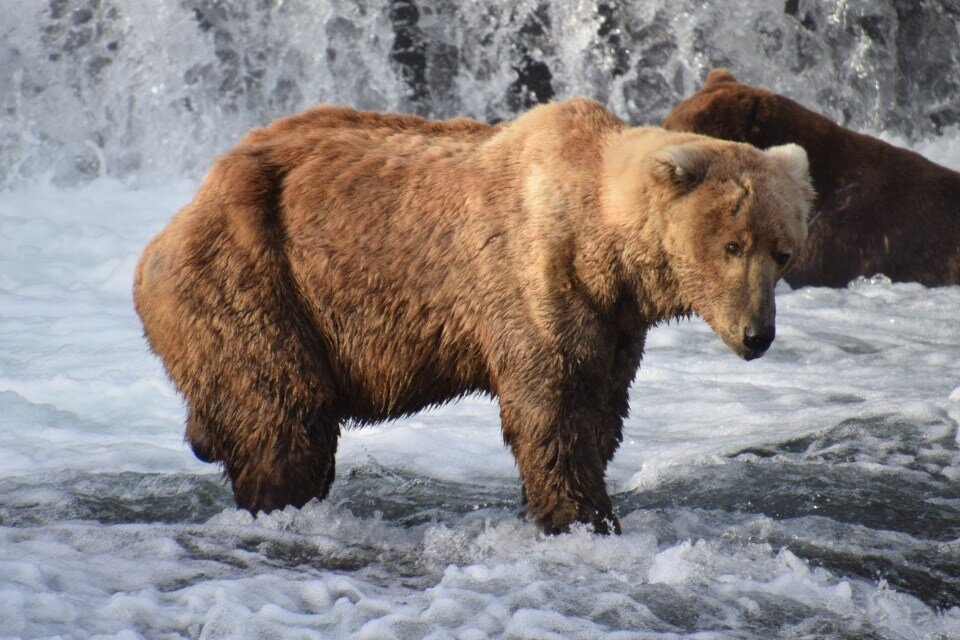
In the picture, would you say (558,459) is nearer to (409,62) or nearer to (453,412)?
(453,412)

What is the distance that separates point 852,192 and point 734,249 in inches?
217

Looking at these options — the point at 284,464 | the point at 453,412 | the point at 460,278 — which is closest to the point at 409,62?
the point at 453,412

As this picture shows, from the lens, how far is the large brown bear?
4496 mm

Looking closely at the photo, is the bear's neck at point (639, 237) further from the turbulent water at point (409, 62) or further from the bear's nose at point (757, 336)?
the turbulent water at point (409, 62)

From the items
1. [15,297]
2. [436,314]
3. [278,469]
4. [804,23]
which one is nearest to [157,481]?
[278,469]

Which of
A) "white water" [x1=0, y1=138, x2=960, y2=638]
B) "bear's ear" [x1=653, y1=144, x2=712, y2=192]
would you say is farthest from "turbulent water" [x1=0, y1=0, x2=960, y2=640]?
"bear's ear" [x1=653, y1=144, x2=712, y2=192]

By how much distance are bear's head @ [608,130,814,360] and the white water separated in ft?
2.77

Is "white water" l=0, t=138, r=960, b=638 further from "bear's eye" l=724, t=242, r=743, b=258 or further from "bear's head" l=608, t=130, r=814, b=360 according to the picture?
"bear's eye" l=724, t=242, r=743, b=258

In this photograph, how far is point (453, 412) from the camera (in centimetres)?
741

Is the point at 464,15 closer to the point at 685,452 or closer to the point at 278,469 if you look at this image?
the point at 685,452

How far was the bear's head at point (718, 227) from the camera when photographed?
4398 mm

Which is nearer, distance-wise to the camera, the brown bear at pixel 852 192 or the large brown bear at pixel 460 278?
the large brown bear at pixel 460 278

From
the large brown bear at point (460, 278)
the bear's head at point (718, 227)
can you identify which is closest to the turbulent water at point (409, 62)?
the large brown bear at point (460, 278)

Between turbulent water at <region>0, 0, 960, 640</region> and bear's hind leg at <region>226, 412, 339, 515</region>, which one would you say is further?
bear's hind leg at <region>226, 412, 339, 515</region>
